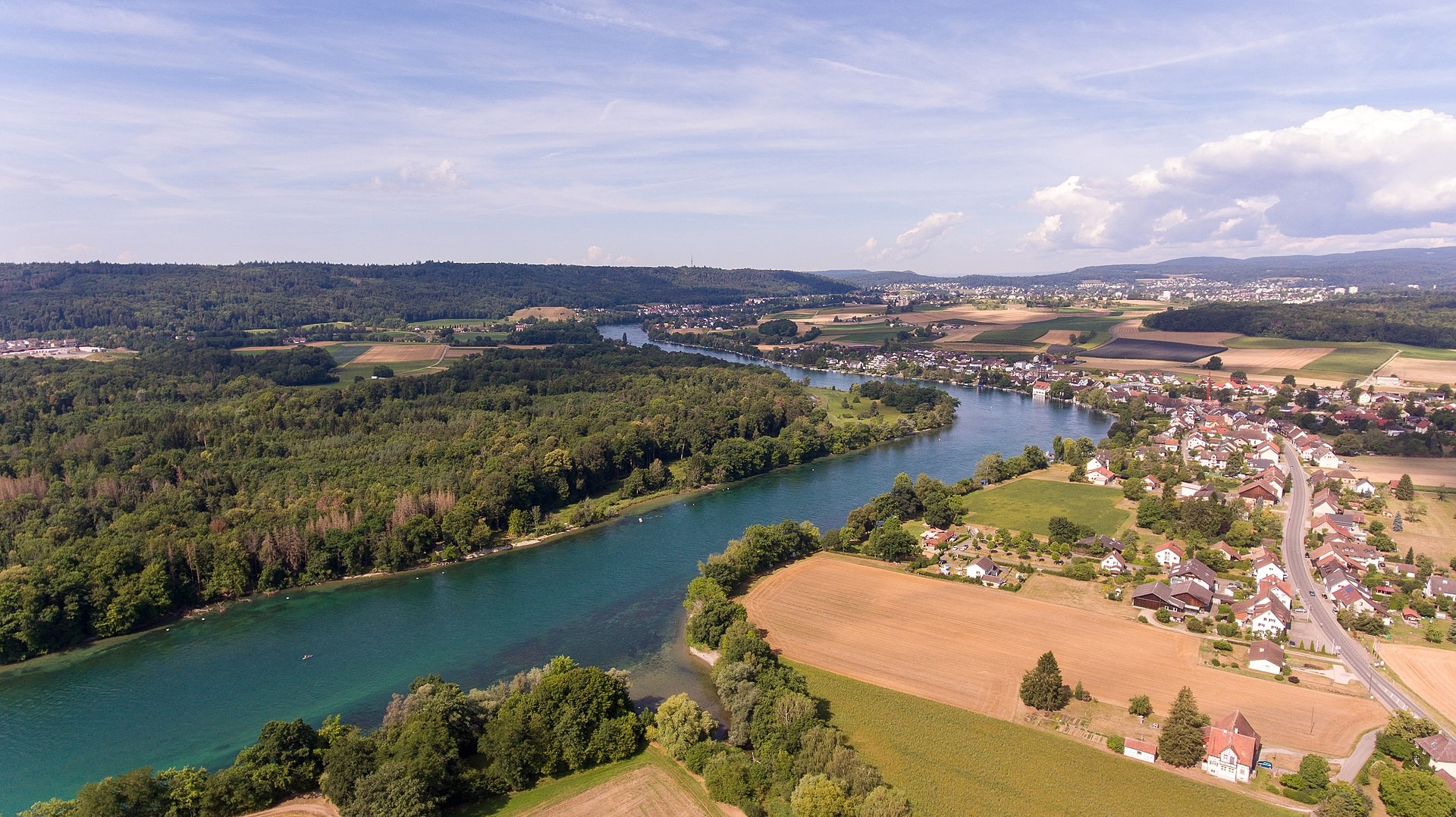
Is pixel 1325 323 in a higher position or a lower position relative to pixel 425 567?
higher

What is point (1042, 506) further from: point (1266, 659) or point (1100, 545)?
point (1266, 659)

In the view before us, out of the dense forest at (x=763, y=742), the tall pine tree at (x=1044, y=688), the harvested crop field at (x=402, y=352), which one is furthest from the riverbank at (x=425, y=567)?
the harvested crop field at (x=402, y=352)

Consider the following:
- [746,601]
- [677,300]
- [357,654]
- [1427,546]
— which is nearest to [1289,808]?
[746,601]

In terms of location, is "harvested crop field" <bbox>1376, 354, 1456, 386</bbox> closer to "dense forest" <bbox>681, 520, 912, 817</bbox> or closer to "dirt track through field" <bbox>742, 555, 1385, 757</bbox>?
"dirt track through field" <bbox>742, 555, 1385, 757</bbox>

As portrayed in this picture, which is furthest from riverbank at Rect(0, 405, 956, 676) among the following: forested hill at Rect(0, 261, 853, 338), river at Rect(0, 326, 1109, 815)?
forested hill at Rect(0, 261, 853, 338)

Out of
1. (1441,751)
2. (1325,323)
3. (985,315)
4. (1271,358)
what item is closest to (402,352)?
(1441,751)

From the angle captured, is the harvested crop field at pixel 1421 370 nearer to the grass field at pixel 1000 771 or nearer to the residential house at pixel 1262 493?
the residential house at pixel 1262 493
